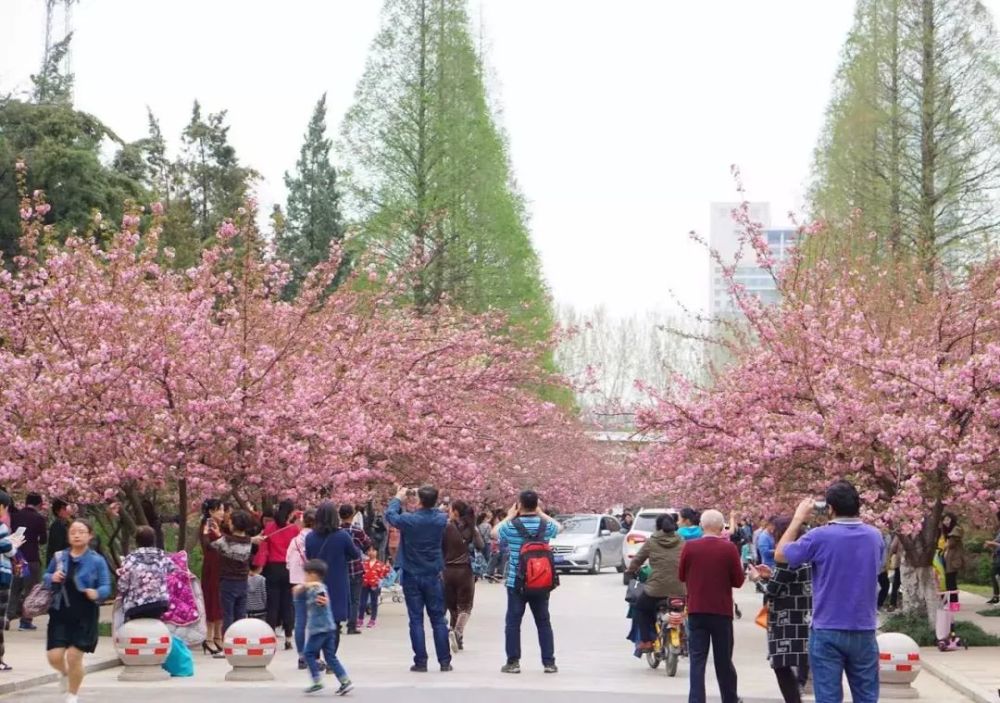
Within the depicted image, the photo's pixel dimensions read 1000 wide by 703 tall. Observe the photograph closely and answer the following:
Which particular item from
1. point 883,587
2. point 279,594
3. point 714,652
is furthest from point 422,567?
point 883,587

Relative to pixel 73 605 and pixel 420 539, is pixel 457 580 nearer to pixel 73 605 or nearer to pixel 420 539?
pixel 420 539

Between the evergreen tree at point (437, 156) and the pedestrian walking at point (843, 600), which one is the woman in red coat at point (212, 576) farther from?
the evergreen tree at point (437, 156)

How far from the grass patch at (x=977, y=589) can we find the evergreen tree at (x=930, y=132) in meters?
7.15

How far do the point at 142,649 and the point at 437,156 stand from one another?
116 feet

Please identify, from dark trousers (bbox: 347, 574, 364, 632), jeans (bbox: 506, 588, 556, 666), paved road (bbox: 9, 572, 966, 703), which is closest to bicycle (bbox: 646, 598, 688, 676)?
paved road (bbox: 9, 572, 966, 703)

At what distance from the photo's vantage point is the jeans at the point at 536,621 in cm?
1627

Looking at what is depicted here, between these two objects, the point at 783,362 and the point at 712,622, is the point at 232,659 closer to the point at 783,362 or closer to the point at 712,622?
the point at 712,622

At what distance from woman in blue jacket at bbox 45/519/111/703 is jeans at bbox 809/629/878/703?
20.1 ft

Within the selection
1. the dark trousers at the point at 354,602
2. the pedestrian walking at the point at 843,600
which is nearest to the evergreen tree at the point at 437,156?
the dark trousers at the point at 354,602

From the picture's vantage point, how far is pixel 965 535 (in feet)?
124

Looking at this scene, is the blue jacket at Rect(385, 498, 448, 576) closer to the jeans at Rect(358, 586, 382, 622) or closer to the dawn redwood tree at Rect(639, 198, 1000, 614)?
the dawn redwood tree at Rect(639, 198, 1000, 614)

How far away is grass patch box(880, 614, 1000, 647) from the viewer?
20.6 metres

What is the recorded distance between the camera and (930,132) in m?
38.6

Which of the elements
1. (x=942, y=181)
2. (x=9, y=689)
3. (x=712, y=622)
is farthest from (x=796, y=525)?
(x=942, y=181)
